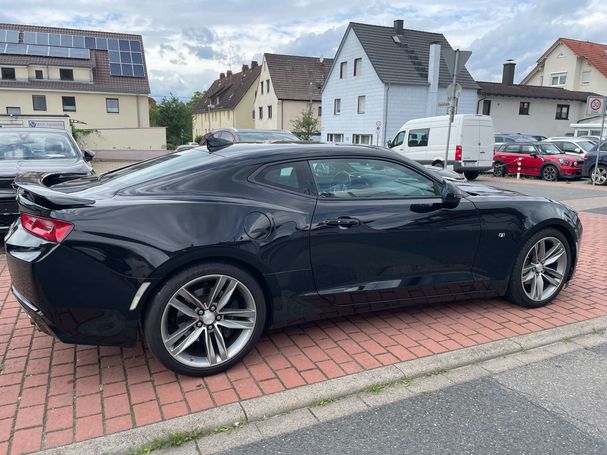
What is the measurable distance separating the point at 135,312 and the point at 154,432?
694 mm

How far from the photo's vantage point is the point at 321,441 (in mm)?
2535

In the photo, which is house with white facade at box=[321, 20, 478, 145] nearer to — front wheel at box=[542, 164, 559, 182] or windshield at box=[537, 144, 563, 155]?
windshield at box=[537, 144, 563, 155]

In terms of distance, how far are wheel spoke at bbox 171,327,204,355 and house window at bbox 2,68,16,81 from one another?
44.7m

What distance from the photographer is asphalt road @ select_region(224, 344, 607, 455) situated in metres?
2.50

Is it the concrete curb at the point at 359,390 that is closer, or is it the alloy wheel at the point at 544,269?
the concrete curb at the point at 359,390

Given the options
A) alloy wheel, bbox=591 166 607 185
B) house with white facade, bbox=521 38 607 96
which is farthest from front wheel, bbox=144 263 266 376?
house with white facade, bbox=521 38 607 96

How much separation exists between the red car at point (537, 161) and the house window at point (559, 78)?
30.5 m

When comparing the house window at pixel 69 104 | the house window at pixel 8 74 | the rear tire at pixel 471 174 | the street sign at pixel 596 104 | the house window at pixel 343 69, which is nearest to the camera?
the street sign at pixel 596 104

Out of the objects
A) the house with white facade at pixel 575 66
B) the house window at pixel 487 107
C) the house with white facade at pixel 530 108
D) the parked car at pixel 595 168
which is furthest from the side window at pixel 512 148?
the house with white facade at pixel 575 66

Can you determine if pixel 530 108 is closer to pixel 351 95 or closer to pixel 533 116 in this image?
pixel 533 116

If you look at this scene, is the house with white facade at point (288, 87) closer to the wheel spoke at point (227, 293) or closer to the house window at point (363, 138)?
the house window at point (363, 138)

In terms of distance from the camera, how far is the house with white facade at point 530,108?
35.3 m

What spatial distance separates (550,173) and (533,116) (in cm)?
2173

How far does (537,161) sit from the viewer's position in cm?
1817
